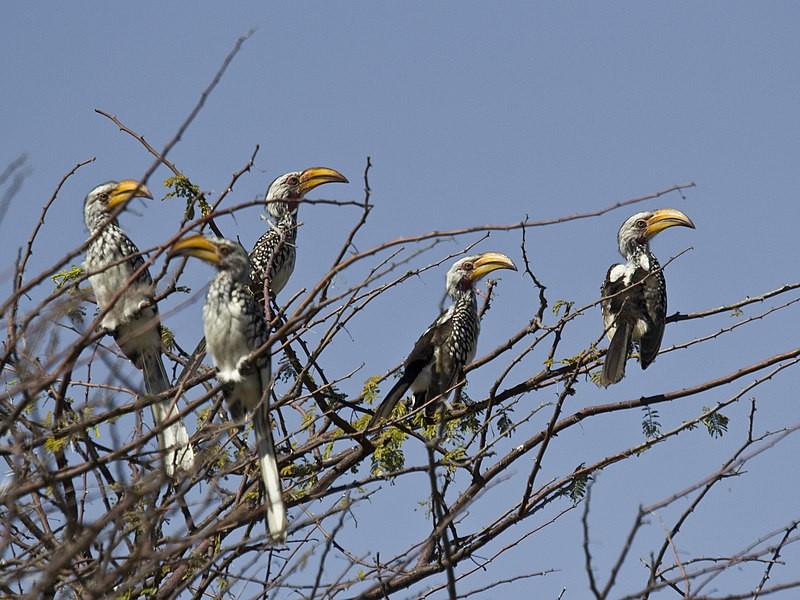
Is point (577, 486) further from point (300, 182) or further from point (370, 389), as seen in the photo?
point (300, 182)

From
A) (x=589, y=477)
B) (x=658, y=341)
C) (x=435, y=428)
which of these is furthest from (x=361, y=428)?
A: (x=658, y=341)

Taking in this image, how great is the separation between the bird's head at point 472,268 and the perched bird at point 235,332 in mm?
2054

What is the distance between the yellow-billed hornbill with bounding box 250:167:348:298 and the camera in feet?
21.7

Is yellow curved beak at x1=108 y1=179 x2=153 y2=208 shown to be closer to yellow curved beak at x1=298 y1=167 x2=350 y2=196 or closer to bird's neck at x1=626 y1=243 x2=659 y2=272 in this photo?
yellow curved beak at x1=298 y1=167 x2=350 y2=196

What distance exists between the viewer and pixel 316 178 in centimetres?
704

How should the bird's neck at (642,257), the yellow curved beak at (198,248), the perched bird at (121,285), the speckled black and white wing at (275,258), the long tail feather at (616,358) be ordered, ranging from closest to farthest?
the yellow curved beak at (198,248)
the perched bird at (121,285)
the long tail feather at (616,358)
the bird's neck at (642,257)
the speckled black and white wing at (275,258)

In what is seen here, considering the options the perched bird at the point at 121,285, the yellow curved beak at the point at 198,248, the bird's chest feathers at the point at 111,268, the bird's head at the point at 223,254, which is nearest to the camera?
the yellow curved beak at the point at 198,248

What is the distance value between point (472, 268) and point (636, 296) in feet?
3.70

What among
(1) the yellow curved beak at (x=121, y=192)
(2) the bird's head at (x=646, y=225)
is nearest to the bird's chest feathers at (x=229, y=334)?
(1) the yellow curved beak at (x=121, y=192)

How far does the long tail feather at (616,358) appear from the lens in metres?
5.27

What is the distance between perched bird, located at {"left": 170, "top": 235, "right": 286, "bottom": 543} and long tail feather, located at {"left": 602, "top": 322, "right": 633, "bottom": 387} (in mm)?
1666

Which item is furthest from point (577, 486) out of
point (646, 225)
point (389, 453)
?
point (646, 225)

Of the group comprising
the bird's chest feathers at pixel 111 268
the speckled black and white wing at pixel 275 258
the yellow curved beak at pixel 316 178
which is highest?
the yellow curved beak at pixel 316 178

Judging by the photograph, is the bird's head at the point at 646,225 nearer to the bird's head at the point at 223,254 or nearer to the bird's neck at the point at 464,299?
the bird's neck at the point at 464,299
